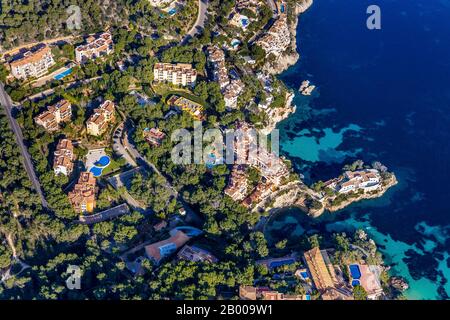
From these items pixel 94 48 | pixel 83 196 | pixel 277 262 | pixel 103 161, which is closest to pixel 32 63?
pixel 94 48

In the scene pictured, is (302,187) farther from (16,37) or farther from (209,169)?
(16,37)

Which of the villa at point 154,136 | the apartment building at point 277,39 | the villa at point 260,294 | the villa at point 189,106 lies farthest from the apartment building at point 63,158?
the apartment building at point 277,39

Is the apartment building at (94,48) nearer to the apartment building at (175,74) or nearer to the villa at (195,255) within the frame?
the apartment building at (175,74)

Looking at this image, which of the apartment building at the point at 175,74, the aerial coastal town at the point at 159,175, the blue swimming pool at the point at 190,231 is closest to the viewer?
the aerial coastal town at the point at 159,175

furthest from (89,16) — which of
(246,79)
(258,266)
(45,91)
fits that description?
(258,266)

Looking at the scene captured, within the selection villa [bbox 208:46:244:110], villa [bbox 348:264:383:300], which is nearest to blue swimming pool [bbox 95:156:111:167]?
villa [bbox 208:46:244:110]

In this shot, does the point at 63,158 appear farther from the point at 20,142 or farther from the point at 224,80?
the point at 224,80
